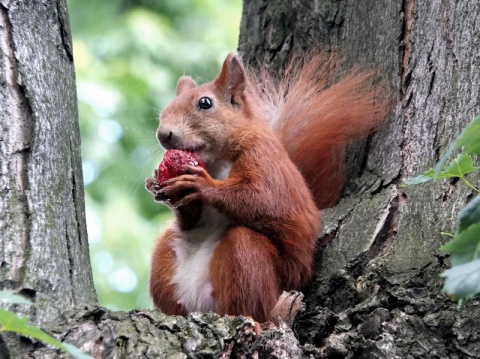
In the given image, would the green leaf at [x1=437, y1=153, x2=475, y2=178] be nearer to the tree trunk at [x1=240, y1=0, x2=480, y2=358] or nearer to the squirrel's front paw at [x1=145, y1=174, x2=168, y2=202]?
the tree trunk at [x1=240, y1=0, x2=480, y2=358]

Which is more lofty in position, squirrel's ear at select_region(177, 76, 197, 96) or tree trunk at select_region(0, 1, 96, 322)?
squirrel's ear at select_region(177, 76, 197, 96)

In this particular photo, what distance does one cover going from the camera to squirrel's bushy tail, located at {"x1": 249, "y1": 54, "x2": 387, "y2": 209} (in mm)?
2660

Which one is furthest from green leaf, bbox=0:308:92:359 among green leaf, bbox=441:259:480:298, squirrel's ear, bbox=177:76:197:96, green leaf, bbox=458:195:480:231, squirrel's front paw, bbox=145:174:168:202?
squirrel's ear, bbox=177:76:197:96

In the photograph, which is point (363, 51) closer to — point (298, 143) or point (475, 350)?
point (298, 143)

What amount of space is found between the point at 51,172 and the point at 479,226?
3.50 ft

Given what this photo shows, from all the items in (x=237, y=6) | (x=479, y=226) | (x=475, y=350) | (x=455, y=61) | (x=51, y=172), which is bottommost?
(x=475, y=350)

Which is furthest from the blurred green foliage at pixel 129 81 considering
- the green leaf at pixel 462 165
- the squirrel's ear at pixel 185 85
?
the green leaf at pixel 462 165

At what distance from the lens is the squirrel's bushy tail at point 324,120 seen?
266 centimetres

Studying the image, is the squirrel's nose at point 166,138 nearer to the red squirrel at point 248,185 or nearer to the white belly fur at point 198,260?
the red squirrel at point 248,185

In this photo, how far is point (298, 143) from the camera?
9.05 feet

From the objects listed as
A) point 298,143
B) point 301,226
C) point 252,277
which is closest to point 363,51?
point 298,143

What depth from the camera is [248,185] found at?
7.62 feet

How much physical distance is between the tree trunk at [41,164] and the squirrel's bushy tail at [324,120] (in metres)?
0.94

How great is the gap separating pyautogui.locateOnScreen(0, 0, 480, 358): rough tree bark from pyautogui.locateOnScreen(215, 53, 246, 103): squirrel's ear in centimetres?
48
